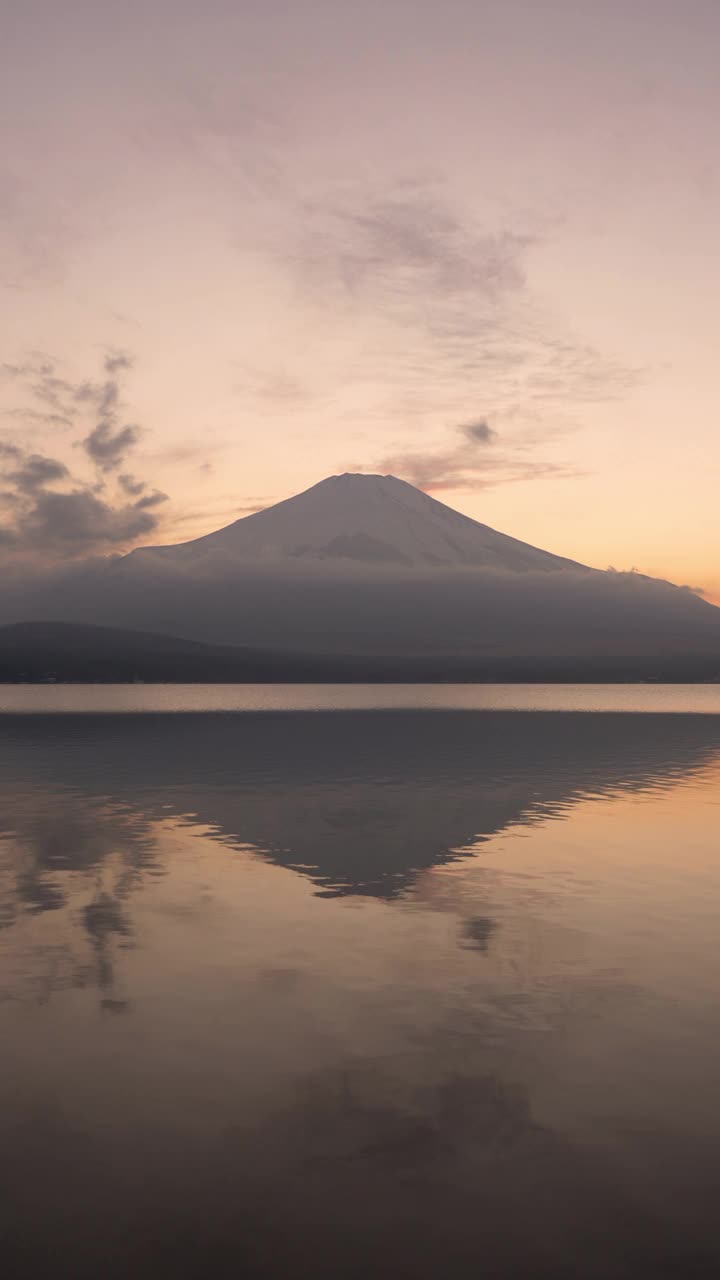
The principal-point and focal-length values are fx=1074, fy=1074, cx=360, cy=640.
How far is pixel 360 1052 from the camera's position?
551 inches

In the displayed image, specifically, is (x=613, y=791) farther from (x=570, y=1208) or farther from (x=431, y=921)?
(x=570, y=1208)

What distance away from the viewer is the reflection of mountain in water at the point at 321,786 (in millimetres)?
30438

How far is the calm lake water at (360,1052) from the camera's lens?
941 cm

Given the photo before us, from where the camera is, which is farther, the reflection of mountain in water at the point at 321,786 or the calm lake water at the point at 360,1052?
the reflection of mountain in water at the point at 321,786

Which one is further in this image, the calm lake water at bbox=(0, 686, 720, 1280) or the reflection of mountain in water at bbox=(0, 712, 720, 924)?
the reflection of mountain in water at bbox=(0, 712, 720, 924)

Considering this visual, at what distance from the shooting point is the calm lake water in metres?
9.41

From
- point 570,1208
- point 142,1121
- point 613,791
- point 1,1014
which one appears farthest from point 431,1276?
point 613,791

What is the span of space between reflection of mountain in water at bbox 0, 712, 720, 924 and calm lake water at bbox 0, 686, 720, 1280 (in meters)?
0.37

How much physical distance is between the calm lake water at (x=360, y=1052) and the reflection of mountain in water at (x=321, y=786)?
365 mm

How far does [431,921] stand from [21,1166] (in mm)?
12108

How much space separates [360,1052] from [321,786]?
3568 centimetres

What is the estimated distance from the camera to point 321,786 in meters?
49.6

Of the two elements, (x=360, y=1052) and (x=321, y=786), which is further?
(x=321, y=786)

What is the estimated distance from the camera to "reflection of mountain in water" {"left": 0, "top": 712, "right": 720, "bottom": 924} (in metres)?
30.4
